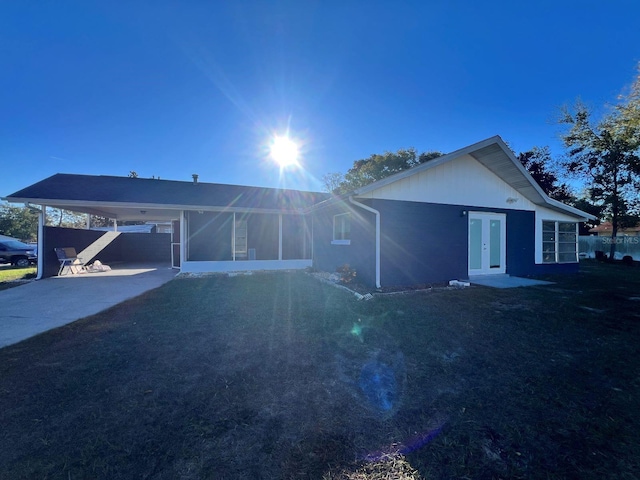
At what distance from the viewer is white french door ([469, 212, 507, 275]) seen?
903cm

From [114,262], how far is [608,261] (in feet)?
98.4

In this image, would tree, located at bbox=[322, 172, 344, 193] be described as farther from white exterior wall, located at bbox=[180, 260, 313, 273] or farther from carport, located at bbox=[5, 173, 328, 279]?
white exterior wall, located at bbox=[180, 260, 313, 273]

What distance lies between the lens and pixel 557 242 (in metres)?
10.9

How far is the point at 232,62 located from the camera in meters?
Answer: 8.09

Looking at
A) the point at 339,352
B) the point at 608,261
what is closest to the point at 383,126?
the point at 339,352

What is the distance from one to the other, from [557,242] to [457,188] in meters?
6.10

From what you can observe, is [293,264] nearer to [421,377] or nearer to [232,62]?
[232,62]

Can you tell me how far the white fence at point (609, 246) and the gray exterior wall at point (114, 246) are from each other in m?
29.1

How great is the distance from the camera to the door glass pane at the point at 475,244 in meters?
8.98

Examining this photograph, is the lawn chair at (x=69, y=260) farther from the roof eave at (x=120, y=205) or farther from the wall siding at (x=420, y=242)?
the wall siding at (x=420, y=242)

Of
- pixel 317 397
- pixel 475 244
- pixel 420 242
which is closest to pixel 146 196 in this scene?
pixel 420 242

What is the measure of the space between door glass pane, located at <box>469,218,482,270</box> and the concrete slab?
1.41 feet

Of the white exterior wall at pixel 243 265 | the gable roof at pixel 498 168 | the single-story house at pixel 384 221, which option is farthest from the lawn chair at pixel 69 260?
the gable roof at pixel 498 168

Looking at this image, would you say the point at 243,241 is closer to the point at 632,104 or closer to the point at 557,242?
the point at 557,242
